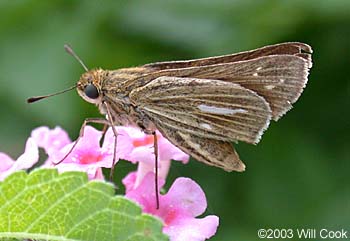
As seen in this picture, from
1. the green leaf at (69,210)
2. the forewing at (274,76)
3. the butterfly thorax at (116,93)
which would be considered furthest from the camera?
the butterfly thorax at (116,93)

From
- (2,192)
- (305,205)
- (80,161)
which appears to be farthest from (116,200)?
(305,205)

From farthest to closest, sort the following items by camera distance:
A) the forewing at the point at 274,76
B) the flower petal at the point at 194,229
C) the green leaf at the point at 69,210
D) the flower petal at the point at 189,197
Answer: the forewing at the point at 274,76 → the flower petal at the point at 189,197 → the flower petal at the point at 194,229 → the green leaf at the point at 69,210

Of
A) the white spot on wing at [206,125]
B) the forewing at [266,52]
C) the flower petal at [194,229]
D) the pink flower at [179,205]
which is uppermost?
the forewing at [266,52]

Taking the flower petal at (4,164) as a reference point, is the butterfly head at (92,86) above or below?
above

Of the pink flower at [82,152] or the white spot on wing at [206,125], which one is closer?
the pink flower at [82,152]

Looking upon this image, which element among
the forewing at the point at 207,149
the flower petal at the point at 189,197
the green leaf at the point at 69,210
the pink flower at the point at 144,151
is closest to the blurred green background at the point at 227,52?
the pink flower at the point at 144,151

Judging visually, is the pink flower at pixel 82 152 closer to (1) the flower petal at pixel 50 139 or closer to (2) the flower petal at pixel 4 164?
(1) the flower petal at pixel 50 139
